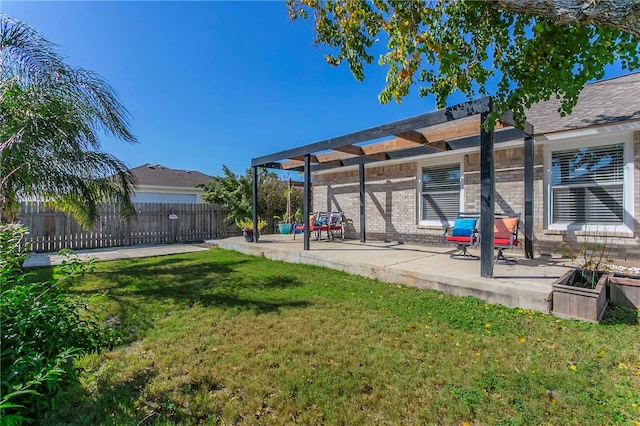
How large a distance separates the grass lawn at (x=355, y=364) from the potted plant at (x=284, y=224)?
910 cm

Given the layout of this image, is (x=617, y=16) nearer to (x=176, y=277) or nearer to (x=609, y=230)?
(x=609, y=230)

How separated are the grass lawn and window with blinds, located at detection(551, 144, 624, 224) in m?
3.41

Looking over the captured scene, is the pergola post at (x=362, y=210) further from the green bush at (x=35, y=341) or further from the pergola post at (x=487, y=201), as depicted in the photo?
A: the green bush at (x=35, y=341)

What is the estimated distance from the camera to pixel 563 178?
22.4 feet

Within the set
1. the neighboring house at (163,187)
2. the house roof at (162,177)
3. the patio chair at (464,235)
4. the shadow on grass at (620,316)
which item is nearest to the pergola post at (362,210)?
the patio chair at (464,235)

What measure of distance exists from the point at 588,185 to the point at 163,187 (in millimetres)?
18949

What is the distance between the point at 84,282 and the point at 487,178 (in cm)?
752

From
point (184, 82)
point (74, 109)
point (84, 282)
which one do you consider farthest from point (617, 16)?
point (184, 82)

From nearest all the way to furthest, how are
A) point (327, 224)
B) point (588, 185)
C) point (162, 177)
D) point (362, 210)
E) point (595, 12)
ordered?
1. point (595, 12)
2. point (588, 185)
3. point (362, 210)
4. point (327, 224)
5. point (162, 177)

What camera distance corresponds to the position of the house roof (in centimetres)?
1832

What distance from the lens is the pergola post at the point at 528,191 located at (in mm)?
6320

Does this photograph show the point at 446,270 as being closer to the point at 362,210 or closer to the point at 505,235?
the point at 505,235

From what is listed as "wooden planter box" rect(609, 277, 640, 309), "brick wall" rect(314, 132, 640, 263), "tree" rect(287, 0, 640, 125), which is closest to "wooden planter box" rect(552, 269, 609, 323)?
"wooden planter box" rect(609, 277, 640, 309)

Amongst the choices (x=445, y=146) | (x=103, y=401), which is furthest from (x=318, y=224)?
(x=103, y=401)
